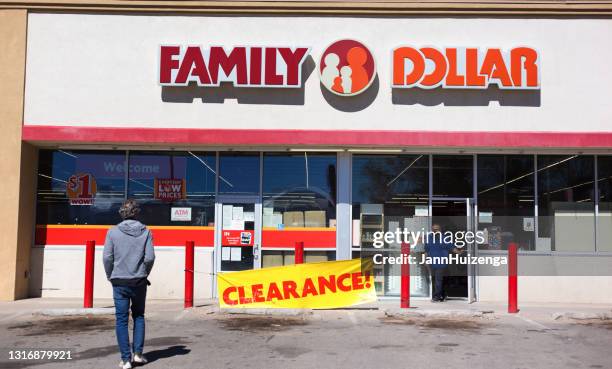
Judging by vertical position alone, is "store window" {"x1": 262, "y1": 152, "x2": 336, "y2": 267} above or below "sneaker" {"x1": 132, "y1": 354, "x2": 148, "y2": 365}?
above

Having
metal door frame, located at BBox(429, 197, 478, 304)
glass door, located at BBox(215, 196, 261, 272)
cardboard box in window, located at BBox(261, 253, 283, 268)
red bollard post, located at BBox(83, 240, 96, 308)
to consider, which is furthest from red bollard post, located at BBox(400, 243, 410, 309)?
red bollard post, located at BBox(83, 240, 96, 308)

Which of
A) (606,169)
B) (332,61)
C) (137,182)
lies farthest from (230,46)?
(606,169)

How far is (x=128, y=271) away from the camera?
7.55 metres

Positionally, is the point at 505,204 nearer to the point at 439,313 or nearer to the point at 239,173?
the point at 439,313

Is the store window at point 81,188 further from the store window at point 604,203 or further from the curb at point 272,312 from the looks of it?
the store window at point 604,203

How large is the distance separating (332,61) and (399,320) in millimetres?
5883

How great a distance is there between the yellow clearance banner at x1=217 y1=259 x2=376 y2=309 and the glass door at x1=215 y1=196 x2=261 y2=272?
8.36 feet

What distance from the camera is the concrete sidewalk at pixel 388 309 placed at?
467 inches

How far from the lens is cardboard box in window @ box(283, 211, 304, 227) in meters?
14.8

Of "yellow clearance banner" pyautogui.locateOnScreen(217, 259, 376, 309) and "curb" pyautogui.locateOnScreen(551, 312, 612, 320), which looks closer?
"curb" pyautogui.locateOnScreen(551, 312, 612, 320)

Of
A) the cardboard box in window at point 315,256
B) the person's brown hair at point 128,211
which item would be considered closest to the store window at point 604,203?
the cardboard box in window at point 315,256

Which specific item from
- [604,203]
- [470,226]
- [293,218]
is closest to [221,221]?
[293,218]

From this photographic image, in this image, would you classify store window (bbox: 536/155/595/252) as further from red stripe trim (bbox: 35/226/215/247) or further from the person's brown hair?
the person's brown hair

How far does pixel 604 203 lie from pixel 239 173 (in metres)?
8.26
